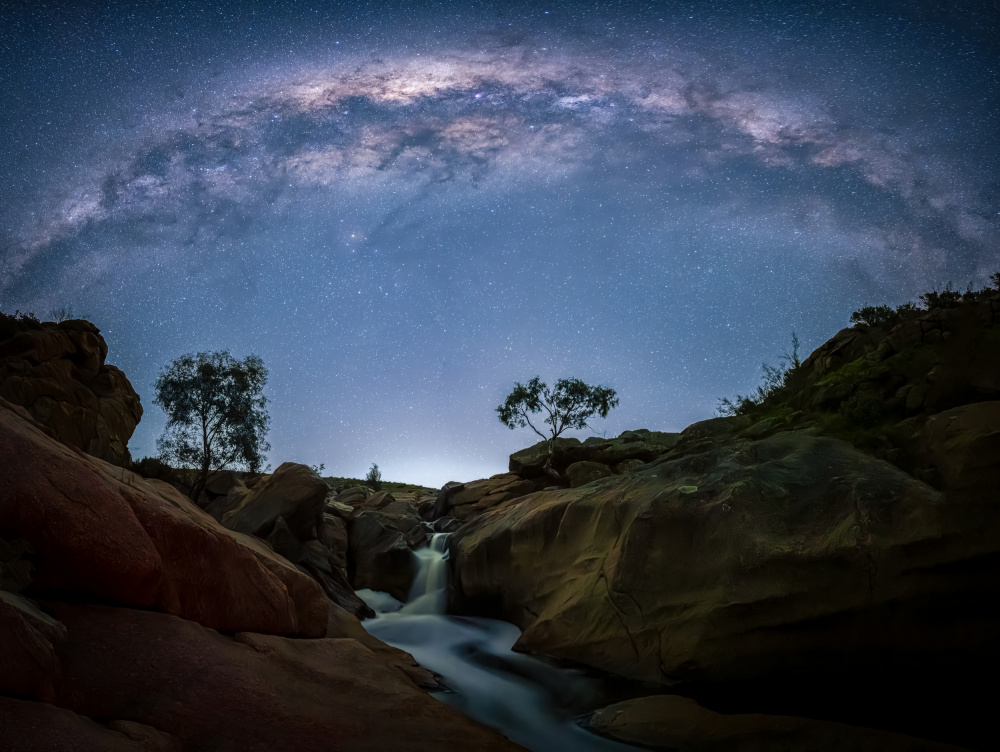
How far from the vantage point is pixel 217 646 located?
31.2 feet

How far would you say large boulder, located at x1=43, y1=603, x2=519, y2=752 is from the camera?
7508 millimetres

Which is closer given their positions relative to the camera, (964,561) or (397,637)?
(964,561)

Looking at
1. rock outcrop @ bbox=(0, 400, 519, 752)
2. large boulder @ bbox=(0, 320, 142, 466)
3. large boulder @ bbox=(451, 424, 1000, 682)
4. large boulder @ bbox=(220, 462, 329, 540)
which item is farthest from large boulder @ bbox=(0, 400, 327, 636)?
large boulder @ bbox=(0, 320, 142, 466)

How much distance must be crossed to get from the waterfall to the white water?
0.05 meters

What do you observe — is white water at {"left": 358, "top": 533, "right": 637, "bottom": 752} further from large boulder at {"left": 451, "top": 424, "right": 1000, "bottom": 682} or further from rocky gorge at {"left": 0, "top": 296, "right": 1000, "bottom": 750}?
large boulder at {"left": 451, "top": 424, "right": 1000, "bottom": 682}

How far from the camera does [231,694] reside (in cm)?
841

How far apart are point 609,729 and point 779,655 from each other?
3941mm

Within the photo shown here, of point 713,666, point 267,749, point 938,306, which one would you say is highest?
point 938,306

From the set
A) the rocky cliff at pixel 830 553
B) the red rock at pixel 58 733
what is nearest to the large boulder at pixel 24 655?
the red rock at pixel 58 733

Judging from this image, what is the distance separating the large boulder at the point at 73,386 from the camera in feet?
77.5

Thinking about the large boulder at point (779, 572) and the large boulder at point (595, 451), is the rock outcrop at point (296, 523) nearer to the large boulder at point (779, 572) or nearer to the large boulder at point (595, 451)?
the large boulder at point (779, 572)

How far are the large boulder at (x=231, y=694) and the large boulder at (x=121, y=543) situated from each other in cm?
45

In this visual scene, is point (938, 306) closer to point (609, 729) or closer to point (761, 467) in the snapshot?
point (761, 467)

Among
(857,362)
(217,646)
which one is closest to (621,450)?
(857,362)
